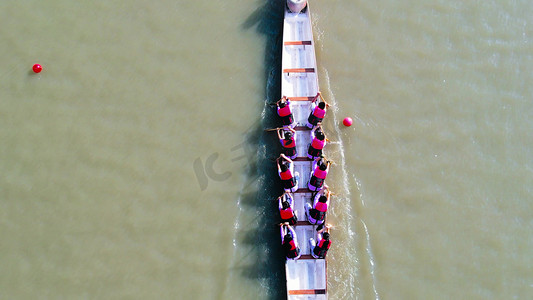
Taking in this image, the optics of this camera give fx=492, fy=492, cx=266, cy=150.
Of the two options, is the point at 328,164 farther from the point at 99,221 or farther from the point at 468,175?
the point at 99,221

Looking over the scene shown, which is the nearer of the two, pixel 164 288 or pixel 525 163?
pixel 164 288

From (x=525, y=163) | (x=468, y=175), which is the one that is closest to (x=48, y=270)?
(x=468, y=175)

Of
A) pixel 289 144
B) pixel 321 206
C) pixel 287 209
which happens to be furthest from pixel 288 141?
pixel 321 206

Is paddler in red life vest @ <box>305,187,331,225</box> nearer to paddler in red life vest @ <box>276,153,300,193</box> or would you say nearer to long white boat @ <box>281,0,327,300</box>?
long white boat @ <box>281,0,327,300</box>

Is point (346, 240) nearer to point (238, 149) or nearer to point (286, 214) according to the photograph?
point (286, 214)

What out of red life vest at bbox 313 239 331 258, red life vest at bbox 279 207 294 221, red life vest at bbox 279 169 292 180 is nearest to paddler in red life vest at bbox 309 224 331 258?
red life vest at bbox 313 239 331 258

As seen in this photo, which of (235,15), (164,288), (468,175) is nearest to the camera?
(164,288)

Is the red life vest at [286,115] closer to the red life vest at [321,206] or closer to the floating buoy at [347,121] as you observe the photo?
the floating buoy at [347,121]
